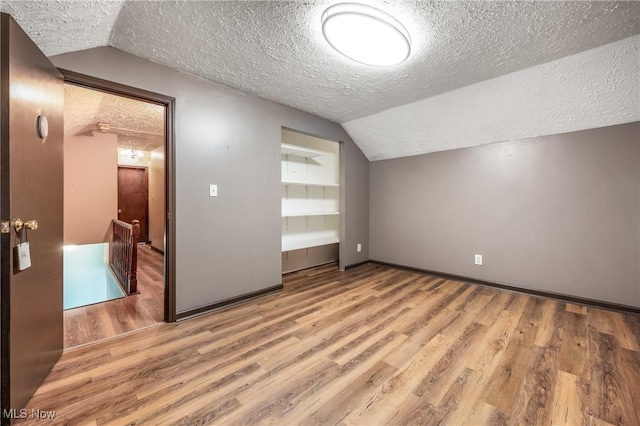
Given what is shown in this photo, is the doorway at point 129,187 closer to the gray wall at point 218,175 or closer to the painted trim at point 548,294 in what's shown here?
the gray wall at point 218,175

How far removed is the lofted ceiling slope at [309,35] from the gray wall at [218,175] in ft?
0.45

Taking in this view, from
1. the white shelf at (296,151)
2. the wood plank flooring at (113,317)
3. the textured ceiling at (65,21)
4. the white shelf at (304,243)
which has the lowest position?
the wood plank flooring at (113,317)

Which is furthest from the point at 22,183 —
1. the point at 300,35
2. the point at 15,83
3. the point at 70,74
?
the point at 300,35

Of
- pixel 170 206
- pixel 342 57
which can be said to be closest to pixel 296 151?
pixel 342 57

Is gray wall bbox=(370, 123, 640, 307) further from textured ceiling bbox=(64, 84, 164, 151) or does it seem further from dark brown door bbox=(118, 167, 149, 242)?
dark brown door bbox=(118, 167, 149, 242)

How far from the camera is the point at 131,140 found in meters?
5.29

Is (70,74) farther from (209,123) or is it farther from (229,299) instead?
(229,299)

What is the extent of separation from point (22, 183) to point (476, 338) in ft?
9.52

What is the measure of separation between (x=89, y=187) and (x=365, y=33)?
5492 millimetres

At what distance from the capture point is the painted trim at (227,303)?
227 centimetres

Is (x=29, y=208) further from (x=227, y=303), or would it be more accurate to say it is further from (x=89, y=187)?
(x=89, y=187)

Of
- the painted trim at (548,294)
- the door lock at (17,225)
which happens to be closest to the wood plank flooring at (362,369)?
the painted trim at (548,294)

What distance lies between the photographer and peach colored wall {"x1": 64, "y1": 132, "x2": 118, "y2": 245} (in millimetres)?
Answer: 4562

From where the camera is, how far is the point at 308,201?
4.05 metres
